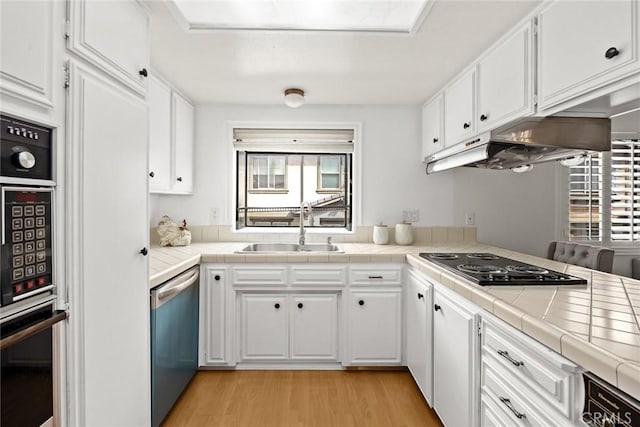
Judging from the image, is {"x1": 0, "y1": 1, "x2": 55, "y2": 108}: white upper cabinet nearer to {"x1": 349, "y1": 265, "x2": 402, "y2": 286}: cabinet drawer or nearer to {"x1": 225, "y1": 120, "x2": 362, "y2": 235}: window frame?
{"x1": 349, "y1": 265, "x2": 402, "y2": 286}: cabinet drawer

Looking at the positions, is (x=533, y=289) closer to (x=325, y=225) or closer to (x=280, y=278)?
(x=280, y=278)

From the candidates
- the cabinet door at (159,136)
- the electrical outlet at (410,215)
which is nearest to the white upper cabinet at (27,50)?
the cabinet door at (159,136)

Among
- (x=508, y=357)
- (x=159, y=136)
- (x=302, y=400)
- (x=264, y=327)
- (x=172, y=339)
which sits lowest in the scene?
(x=302, y=400)

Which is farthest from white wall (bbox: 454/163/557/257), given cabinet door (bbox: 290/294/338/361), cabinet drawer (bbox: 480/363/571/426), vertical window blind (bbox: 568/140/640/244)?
cabinet drawer (bbox: 480/363/571/426)

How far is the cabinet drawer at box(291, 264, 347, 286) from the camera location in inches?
98.6

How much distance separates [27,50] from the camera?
0.94 m

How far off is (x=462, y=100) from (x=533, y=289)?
1.40m

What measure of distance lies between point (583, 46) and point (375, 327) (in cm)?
196

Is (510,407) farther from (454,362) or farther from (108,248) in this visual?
(108,248)

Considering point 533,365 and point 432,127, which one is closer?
point 533,365

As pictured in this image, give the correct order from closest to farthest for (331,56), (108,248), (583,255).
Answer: (108,248) < (331,56) < (583,255)

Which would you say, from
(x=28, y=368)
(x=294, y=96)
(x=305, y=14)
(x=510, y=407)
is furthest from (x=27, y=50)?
(x=294, y=96)

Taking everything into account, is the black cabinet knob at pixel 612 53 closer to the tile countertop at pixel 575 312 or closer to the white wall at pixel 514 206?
the tile countertop at pixel 575 312

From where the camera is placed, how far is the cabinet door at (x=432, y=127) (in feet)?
8.95
